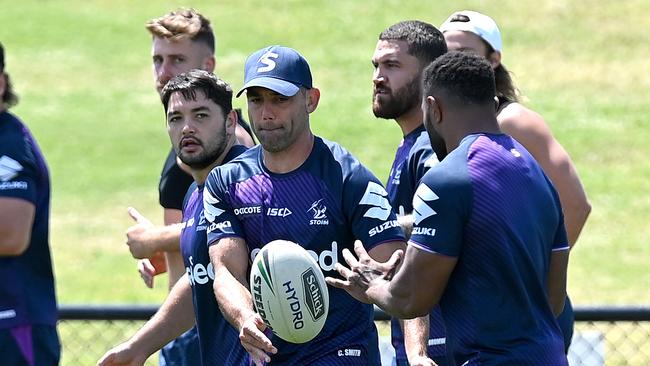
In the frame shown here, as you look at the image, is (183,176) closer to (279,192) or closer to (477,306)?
(279,192)

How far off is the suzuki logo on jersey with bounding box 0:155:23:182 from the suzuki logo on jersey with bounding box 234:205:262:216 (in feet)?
4.63

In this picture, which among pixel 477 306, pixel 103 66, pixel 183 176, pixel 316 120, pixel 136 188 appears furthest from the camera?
pixel 103 66

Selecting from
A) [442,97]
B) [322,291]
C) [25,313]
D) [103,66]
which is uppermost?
[442,97]

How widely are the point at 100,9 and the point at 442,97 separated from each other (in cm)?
2331

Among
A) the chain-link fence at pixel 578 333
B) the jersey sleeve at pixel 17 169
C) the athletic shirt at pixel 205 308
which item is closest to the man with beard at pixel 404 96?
the athletic shirt at pixel 205 308

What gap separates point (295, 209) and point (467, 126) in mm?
901

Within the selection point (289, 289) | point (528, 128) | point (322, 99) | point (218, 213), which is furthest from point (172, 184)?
point (322, 99)

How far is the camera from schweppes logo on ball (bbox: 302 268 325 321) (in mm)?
5715

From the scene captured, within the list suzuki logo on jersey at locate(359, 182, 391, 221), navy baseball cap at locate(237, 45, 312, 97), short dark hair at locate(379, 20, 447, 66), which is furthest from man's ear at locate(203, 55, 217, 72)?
suzuki logo on jersey at locate(359, 182, 391, 221)

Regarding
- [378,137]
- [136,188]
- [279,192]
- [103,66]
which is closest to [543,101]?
[378,137]

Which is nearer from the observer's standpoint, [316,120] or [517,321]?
[517,321]

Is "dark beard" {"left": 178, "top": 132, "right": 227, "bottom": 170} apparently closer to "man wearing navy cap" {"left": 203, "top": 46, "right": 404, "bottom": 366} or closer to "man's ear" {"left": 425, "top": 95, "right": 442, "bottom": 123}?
"man wearing navy cap" {"left": 203, "top": 46, "right": 404, "bottom": 366}

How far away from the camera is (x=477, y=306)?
5.41 meters

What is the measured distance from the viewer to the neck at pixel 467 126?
5582 mm
